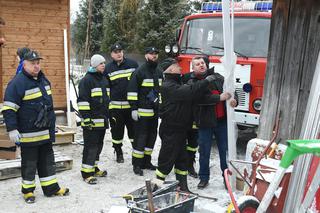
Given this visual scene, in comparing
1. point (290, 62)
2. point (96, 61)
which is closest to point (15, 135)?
point (96, 61)

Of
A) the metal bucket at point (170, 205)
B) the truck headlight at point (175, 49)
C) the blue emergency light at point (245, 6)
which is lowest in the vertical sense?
the metal bucket at point (170, 205)

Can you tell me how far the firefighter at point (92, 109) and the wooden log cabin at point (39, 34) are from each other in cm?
348

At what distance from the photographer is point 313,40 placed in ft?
12.6

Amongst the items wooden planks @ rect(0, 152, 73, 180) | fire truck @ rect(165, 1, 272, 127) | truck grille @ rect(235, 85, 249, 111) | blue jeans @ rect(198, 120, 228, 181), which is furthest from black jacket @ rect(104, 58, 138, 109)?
truck grille @ rect(235, 85, 249, 111)

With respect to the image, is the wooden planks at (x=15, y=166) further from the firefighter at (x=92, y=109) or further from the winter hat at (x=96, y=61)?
the winter hat at (x=96, y=61)

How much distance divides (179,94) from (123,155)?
2.74m

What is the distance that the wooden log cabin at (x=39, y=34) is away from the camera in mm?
8164

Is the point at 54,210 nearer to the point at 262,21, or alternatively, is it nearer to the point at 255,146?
the point at 255,146

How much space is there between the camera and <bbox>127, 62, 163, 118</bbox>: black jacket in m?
5.91

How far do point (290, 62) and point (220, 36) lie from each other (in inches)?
133

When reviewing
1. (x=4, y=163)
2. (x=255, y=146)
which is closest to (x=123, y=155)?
(x=4, y=163)

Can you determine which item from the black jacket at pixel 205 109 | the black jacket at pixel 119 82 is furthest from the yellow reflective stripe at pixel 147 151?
the black jacket at pixel 205 109

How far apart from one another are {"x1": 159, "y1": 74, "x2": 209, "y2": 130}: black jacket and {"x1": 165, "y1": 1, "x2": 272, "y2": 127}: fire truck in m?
1.81

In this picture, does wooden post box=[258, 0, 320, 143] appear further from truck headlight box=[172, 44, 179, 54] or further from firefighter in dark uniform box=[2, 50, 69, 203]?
truck headlight box=[172, 44, 179, 54]
